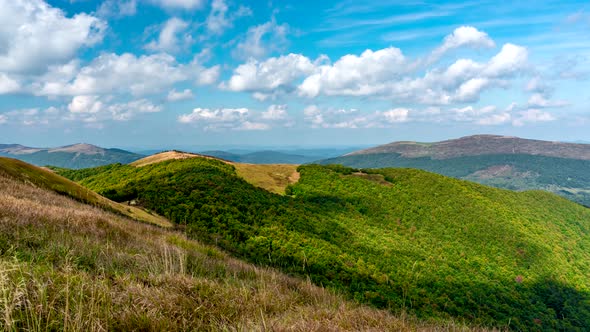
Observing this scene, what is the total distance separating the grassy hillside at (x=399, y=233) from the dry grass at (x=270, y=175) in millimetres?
3226

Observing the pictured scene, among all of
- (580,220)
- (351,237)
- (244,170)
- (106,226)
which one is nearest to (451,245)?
(351,237)

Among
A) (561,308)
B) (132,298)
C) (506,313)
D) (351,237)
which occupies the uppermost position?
(132,298)

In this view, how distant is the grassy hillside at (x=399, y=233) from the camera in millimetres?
34594

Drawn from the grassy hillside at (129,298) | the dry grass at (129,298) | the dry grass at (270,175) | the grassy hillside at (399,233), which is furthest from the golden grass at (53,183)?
the dry grass at (270,175)

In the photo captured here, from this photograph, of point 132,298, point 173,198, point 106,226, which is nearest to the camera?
point 132,298

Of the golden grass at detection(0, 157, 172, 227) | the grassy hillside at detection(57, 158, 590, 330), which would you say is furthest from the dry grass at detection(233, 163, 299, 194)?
the golden grass at detection(0, 157, 172, 227)

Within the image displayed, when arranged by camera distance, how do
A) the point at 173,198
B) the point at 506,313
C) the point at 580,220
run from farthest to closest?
the point at 580,220, the point at 506,313, the point at 173,198

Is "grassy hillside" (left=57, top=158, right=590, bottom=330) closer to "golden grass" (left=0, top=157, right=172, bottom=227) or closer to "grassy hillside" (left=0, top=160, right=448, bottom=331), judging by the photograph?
"golden grass" (left=0, top=157, right=172, bottom=227)

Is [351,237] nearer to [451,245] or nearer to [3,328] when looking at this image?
[451,245]

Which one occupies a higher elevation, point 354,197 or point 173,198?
point 173,198

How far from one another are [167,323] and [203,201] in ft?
124

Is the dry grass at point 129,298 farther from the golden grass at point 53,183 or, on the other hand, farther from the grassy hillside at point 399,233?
the golden grass at point 53,183

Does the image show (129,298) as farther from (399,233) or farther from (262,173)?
(262,173)

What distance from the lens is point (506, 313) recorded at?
45062mm
